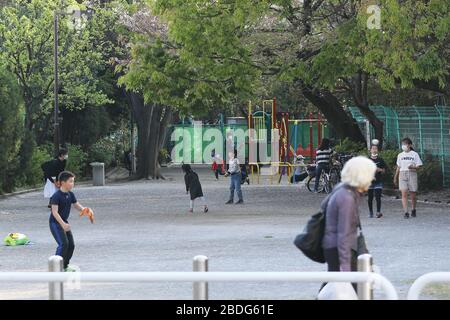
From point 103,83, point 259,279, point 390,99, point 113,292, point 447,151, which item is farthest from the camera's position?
point 103,83

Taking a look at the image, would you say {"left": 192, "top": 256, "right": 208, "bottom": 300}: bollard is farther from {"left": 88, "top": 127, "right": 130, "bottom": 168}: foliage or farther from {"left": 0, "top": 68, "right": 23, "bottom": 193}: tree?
{"left": 88, "top": 127, "right": 130, "bottom": 168}: foliage

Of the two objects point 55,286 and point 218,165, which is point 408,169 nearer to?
point 55,286

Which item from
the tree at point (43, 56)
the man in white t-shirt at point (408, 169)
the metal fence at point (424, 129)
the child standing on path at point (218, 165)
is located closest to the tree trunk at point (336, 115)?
the metal fence at point (424, 129)

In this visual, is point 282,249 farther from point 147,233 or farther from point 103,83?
point 103,83

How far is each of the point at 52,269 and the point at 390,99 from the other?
3475 cm

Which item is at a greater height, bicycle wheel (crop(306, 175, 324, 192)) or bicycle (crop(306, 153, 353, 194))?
bicycle (crop(306, 153, 353, 194))

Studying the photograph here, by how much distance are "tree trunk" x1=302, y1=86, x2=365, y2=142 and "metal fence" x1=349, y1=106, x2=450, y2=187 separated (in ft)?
3.96

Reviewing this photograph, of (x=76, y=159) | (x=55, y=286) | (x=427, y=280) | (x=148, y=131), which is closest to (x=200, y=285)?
(x=55, y=286)

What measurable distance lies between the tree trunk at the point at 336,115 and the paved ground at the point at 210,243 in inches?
237

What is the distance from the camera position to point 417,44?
2769 cm

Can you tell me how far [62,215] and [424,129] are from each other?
23.1 metres

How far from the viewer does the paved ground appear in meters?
12.4

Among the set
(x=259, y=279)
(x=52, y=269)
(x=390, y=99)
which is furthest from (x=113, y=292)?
(x=390, y=99)

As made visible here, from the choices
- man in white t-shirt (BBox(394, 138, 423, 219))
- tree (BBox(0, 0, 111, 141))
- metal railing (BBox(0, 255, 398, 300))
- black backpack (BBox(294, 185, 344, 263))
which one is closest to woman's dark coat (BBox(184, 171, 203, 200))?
man in white t-shirt (BBox(394, 138, 423, 219))
